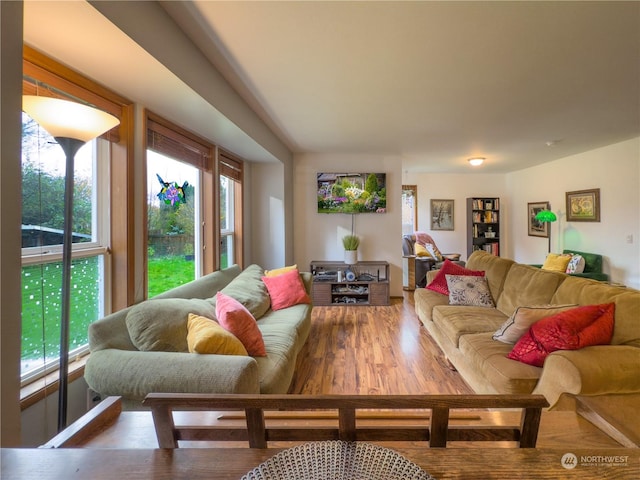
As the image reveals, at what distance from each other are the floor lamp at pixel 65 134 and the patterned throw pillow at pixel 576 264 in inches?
228

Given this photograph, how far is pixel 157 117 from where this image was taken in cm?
227

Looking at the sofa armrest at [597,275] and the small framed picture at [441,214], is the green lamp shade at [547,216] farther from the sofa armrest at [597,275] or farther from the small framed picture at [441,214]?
the small framed picture at [441,214]

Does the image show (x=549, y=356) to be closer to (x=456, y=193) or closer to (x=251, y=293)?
(x=251, y=293)

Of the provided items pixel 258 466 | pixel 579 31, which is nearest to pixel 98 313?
pixel 258 466

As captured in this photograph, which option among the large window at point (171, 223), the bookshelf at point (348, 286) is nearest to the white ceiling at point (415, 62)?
the large window at point (171, 223)

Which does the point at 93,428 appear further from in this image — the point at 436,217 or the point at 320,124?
the point at 436,217

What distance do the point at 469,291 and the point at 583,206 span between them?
3.48 m

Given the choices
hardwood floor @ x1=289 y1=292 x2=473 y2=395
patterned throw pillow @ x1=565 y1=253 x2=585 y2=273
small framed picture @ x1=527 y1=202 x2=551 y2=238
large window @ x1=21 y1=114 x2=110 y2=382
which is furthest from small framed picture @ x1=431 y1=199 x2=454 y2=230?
large window @ x1=21 y1=114 x2=110 y2=382

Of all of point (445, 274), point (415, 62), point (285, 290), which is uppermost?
point (415, 62)

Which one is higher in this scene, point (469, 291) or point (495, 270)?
point (495, 270)

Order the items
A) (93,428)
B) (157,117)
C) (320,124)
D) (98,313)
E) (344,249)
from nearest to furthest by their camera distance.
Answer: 1. (93,428)
2. (98,313)
3. (157,117)
4. (320,124)
5. (344,249)

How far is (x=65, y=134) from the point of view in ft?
3.82

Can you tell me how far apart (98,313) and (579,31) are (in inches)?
136

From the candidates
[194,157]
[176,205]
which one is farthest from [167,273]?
[194,157]
